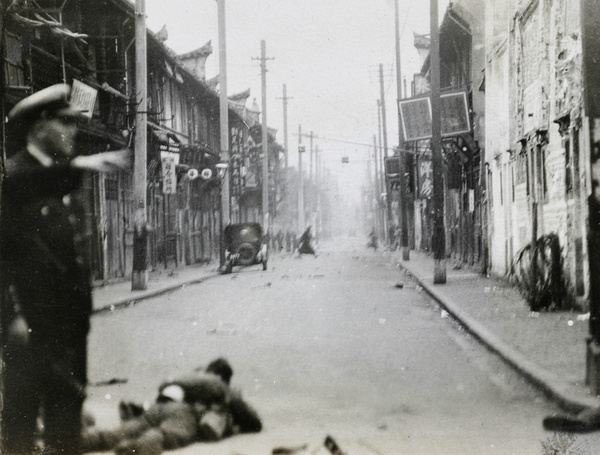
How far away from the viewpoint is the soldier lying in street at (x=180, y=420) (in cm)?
483

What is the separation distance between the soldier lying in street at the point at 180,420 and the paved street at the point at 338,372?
124 millimetres

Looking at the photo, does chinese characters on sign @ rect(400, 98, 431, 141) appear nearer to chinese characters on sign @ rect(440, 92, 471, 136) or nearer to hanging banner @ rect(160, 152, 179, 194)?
chinese characters on sign @ rect(440, 92, 471, 136)

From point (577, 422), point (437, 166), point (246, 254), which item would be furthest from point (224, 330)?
point (246, 254)

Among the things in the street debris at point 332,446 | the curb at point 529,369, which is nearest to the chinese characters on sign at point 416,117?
the curb at point 529,369

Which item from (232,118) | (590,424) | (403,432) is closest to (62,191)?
(403,432)

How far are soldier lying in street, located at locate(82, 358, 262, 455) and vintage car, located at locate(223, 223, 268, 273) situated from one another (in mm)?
18791

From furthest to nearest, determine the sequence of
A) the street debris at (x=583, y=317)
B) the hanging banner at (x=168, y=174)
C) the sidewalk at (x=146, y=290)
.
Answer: the hanging banner at (x=168, y=174)
the sidewalk at (x=146, y=290)
the street debris at (x=583, y=317)

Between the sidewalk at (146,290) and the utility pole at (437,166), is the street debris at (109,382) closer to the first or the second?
the sidewalk at (146,290)

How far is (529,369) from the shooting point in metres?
6.98

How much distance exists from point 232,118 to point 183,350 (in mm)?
31426

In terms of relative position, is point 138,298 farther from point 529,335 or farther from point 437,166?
point 529,335

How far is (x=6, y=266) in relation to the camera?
4.52 m

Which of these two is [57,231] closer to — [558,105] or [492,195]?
[558,105]

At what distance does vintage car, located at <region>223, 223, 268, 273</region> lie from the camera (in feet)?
82.4
